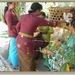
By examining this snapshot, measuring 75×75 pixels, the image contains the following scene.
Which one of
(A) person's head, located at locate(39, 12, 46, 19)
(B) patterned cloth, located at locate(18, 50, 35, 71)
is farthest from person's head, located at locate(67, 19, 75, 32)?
(B) patterned cloth, located at locate(18, 50, 35, 71)

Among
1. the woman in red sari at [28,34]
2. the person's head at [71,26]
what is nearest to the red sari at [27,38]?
the woman in red sari at [28,34]

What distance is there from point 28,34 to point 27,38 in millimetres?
36

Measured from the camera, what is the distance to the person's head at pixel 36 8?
2.88 metres

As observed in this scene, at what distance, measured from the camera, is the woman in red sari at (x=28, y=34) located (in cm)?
290

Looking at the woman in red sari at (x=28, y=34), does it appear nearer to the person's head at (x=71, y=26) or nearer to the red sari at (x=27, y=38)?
the red sari at (x=27, y=38)

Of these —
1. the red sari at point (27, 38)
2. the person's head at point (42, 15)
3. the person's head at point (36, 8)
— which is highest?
the person's head at point (36, 8)

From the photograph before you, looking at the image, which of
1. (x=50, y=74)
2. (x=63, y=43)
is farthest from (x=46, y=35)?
(x=50, y=74)

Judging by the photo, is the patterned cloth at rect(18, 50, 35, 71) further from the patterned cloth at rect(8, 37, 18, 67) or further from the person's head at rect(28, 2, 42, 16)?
the person's head at rect(28, 2, 42, 16)

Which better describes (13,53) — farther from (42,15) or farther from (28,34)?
(42,15)

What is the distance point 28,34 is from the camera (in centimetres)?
292

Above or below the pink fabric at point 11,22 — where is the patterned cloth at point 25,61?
below

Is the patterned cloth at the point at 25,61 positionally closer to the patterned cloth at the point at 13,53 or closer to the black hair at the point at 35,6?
the patterned cloth at the point at 13,53

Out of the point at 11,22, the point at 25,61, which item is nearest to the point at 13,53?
the point at 25,61

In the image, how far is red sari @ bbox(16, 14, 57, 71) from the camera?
9.54 ft
